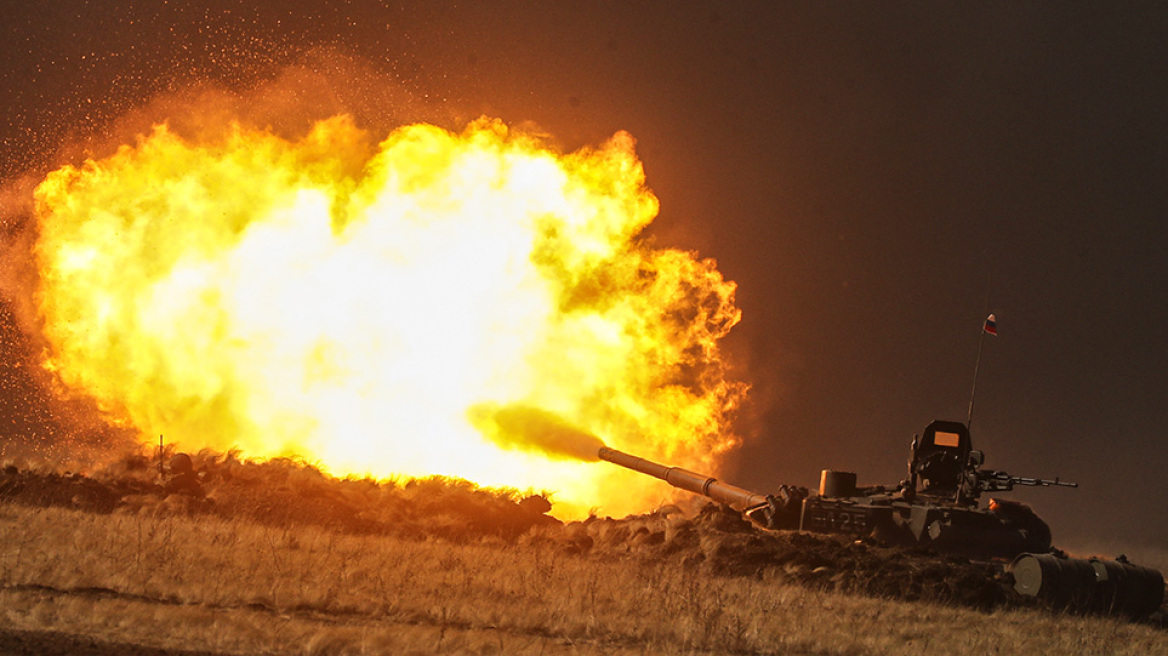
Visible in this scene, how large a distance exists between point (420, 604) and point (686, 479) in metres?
17.7

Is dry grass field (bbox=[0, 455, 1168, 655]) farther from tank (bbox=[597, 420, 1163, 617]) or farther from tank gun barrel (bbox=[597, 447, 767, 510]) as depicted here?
tank gun barrel (bbox=[597, 447, 767, 510])

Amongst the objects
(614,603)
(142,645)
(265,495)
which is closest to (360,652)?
(142,645)

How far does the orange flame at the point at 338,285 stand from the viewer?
37531 mm

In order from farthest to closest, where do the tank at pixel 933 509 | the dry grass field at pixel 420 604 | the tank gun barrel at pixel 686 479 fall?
the tank gun barrel at pixel 686 479 → the tank at pixel 933 509 → the dry grass field at pixel 420 604

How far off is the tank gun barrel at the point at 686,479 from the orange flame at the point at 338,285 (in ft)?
9.23

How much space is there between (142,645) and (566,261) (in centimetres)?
2502

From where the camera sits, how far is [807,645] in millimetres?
17625

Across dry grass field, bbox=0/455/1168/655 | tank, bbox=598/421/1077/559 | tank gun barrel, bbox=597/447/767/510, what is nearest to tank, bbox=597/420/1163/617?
tank, bbox=598/421/1077/559

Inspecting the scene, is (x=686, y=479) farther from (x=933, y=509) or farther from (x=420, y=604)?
(x=420, y=604)

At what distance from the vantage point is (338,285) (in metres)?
37.7

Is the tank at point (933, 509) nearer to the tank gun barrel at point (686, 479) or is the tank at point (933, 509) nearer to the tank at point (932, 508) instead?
the tank at point (932, 508)

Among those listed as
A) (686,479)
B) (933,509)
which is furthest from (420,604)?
(686,479)

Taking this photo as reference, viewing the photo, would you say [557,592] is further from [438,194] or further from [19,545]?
[438,194]

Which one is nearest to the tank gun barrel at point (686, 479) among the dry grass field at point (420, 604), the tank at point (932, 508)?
the tank at point (932, 508)
